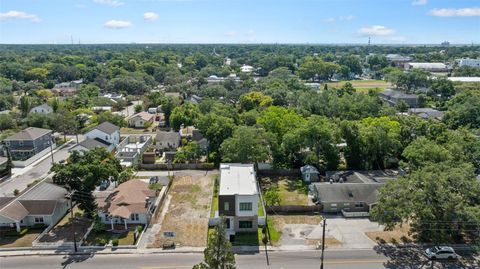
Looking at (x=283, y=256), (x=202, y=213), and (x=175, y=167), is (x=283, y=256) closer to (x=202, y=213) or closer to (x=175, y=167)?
(x=202, y=213)

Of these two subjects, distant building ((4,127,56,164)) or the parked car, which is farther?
distant building ((4,127,56,164))

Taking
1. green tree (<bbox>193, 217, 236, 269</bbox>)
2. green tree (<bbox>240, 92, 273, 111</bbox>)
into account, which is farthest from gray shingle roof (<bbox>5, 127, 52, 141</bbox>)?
green tree (<bbox>193, 217, 236, 269</bbox>)

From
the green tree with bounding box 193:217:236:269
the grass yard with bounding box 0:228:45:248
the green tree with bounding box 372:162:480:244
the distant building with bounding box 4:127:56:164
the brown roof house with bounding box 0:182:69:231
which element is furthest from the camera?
the distant building with bounding box 4:127:56:164

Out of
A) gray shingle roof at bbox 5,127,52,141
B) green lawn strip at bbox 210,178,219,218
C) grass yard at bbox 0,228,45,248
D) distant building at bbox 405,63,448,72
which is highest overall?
distant building at bbox 405,63,448,72

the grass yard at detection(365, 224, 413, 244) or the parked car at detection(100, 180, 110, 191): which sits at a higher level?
the parked car at detection(100, 180, 110, 191)

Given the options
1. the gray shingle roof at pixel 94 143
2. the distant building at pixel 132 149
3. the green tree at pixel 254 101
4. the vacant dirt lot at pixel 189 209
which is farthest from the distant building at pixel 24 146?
the green tree at pixel 254 101

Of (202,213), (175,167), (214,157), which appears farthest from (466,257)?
(175,167)

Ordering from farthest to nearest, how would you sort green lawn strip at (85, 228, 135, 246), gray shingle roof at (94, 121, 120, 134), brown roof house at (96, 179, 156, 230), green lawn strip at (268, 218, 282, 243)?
gray shingle roof at (94, 121, 120, 134) < brown roof house at (96, 179, 156, 230) < green lawn strip at (268, 218, 282, 243) < green lawn strip at (85, 228, 135, 246)

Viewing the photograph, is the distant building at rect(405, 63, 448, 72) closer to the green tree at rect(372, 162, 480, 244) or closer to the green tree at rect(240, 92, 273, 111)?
the green tree at rect(240, 92, 273, 111)
